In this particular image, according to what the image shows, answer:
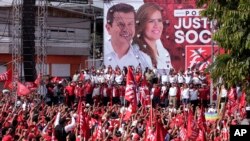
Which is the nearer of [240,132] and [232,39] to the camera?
[240,132]

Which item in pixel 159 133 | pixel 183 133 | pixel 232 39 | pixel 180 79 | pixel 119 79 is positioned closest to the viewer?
pixel 232 39

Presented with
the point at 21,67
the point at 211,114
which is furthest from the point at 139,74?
the point at 211,114

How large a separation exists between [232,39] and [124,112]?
29.3 ft

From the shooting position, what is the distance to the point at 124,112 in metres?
18.1

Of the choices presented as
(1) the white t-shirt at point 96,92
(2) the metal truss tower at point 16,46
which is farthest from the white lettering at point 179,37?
(2) the metal truss tower at point 16,46

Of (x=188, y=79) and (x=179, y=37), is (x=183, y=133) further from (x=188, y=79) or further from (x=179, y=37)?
(x=179, y=37)

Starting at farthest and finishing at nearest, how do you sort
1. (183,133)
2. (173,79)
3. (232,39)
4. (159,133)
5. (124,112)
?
(173,79) < (124,112) < (183,133) < (159,133) < (232,39)

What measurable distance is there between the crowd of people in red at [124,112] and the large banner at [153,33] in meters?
4.46

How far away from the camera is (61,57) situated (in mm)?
41562

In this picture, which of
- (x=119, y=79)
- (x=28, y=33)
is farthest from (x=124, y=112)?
(x=119, y=79)

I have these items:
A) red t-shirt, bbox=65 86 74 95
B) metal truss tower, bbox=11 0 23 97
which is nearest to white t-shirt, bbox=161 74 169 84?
red t-shirt, bbox=65 86 74 95

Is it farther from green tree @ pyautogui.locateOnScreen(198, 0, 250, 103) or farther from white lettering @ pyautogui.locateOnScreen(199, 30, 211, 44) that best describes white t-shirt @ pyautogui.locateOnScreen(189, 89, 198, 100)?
green tree @ pyautogui.locateOnScreen(198, 0, 250, 103)

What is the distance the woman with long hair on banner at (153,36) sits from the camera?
35219 millimetres

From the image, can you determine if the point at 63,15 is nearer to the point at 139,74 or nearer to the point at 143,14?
the point at 143,14
